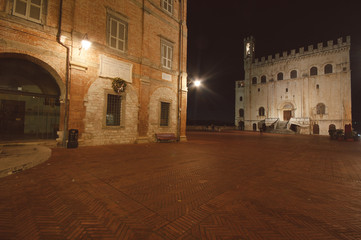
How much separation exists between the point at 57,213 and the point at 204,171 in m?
3.71

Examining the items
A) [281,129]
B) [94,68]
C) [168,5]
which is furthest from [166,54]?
[281,129]

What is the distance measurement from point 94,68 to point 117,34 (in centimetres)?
286

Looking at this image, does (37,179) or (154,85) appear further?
(154,85)

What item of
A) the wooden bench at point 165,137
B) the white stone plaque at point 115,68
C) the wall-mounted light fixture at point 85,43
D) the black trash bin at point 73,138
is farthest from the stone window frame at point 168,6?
the black trash bin at point 73,138

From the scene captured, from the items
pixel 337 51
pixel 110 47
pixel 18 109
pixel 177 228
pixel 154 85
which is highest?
pixel 337 51

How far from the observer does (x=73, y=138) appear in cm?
871

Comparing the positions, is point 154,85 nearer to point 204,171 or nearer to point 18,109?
point 204,171

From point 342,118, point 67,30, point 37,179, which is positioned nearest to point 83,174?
point 37,179

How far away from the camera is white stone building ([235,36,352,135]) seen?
98.2 ft

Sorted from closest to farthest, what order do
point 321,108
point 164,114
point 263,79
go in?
1. point 164,114
2. point 321,108
3. point 263,79

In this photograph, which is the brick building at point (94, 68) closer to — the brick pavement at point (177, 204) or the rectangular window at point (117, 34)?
the rectangular window at point (117, 34)

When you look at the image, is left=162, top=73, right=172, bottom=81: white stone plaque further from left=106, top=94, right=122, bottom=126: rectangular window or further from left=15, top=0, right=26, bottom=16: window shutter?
left=15, top=0, right=26, bottom=16: window shutter

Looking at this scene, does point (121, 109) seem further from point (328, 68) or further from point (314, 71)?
point (328, 68)

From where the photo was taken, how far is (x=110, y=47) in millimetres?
10508
